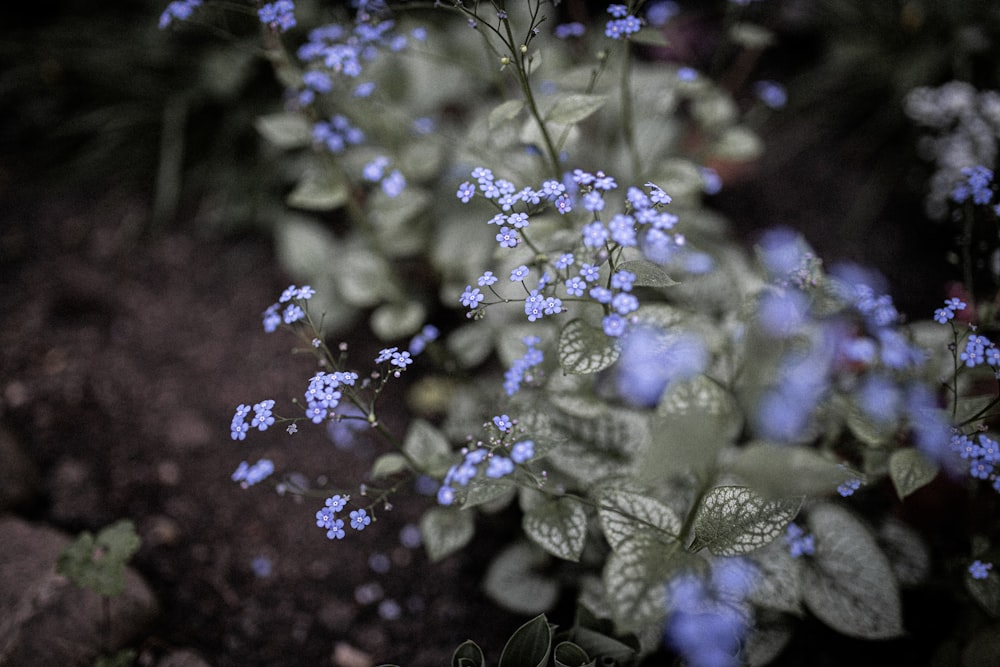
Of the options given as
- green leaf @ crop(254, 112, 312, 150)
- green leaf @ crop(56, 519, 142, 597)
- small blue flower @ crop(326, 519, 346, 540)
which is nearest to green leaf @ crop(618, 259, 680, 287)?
small blue flower @ crop(326, 519, 346, 540)

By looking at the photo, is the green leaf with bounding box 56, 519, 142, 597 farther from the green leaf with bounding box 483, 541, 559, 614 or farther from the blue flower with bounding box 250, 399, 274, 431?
the green leaf with bounding box 483, 541, 559, 614

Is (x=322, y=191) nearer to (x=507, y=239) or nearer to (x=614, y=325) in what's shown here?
(x=507, y=239)

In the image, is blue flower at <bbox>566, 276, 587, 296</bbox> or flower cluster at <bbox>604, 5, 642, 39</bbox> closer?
blue flower at <bbox>566, 276, 587, 296</bbox>

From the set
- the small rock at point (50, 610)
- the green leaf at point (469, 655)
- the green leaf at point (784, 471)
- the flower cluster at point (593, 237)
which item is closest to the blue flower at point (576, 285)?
the flower cluster at point (593, 237)

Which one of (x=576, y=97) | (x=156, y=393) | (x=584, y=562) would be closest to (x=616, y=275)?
(x=576, y=97)

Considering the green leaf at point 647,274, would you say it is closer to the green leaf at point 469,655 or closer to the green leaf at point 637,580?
the green leaf at point 637,580

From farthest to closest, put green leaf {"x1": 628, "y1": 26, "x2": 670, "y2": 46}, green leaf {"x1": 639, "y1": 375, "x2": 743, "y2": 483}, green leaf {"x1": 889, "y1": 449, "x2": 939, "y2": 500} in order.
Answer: green leaf {"x1": 628, "y1": 26, "x2": 670, "y2": 46} < green leaf {"x1": 889, "y1": 449, "x2": 939, "y2": 500} < green leaf {"x1": 639, "y1": 375, "x2": 743, "y2": 483}
